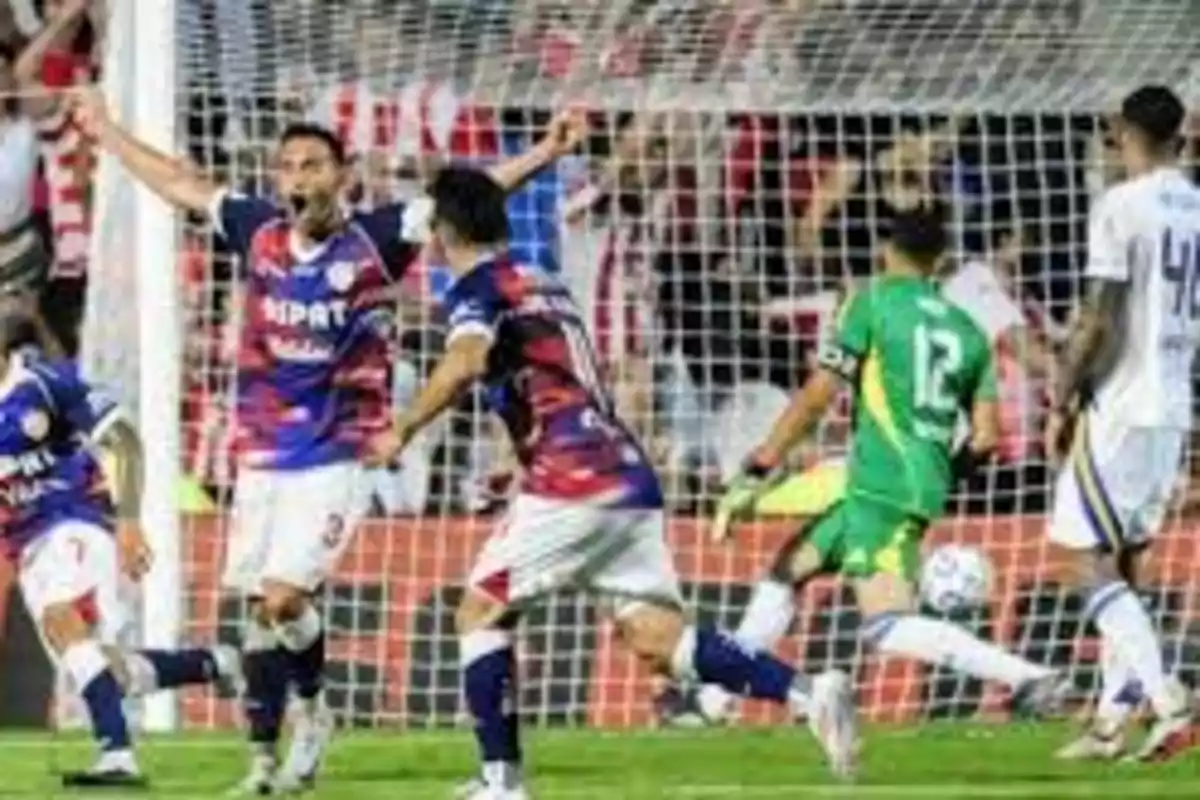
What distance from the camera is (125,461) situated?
1589 centimetres

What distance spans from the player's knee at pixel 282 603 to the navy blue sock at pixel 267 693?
10 centimetres

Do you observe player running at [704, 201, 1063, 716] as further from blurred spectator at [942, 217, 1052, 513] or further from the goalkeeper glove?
blurred spectator at [942, 217, 1052, 513]

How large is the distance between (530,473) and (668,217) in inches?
247

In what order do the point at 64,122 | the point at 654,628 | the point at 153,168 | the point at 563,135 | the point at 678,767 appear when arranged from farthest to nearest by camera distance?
the point at 64,122
the point at 678,767
the point at 153,168
the point at 563,135
the point at 654,628

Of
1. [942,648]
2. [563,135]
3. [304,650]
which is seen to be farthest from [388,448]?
[942,648]

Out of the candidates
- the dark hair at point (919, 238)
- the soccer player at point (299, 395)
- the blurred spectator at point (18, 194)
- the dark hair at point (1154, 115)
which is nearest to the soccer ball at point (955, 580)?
the dark hair at point (919, 238)

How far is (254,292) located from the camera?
16109 millimetres

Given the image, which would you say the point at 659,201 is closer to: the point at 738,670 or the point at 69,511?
the point at 69,511

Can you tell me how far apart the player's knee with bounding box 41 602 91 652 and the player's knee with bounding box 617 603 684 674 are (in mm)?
2004

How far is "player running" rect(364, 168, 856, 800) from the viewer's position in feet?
47.1

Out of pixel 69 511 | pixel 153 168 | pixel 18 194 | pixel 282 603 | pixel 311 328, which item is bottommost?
pixel 282 603

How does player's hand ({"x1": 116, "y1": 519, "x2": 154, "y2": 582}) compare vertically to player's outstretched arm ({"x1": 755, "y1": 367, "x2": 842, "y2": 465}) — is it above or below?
below

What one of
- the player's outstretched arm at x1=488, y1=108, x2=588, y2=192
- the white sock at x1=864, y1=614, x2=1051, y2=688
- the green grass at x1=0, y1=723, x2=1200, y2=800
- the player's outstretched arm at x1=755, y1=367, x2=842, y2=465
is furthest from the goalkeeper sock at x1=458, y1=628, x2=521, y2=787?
the white sock at x1=864, y1=614, x2=1051, y2=688

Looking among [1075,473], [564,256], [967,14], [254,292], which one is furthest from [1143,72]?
[254,292]
